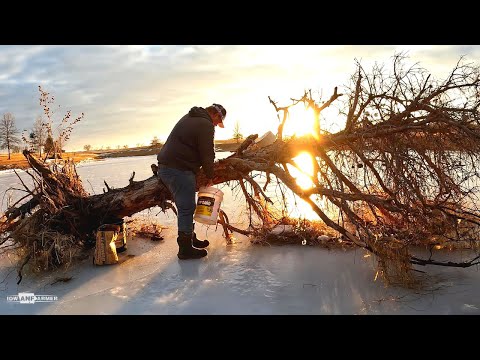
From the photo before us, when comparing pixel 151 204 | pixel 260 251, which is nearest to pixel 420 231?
pixel 260 251

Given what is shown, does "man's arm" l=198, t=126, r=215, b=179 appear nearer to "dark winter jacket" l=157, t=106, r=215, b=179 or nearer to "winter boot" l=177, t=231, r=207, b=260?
"dark winter jacket" l=157, t=106, r=215, b=179

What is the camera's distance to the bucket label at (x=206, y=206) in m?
4.80

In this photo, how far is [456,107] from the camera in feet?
12.9

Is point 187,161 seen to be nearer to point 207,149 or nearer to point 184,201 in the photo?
point 207,149

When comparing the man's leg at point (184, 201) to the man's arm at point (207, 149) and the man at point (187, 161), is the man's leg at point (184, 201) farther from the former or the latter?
the man's arm at point (207, 149)

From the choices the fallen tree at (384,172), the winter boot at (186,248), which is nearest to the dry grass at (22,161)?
the fallen tree at (384,172)

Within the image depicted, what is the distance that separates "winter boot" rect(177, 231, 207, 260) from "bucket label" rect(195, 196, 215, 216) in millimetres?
343

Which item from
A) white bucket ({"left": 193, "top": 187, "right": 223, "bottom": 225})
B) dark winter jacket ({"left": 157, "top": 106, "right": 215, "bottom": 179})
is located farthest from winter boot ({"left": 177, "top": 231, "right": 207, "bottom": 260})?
dark winter jacket ({"left": 157, "top": 106, "right": 215, "bottom": 179})

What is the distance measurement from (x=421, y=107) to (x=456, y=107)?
348mm

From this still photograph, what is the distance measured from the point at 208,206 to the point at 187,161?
674 millimetres

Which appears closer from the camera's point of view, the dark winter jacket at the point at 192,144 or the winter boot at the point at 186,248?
the dark winter jacket at the point at 192,144

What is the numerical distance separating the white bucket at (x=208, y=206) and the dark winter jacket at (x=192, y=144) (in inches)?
9.4


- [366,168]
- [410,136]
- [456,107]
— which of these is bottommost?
[366,168]
